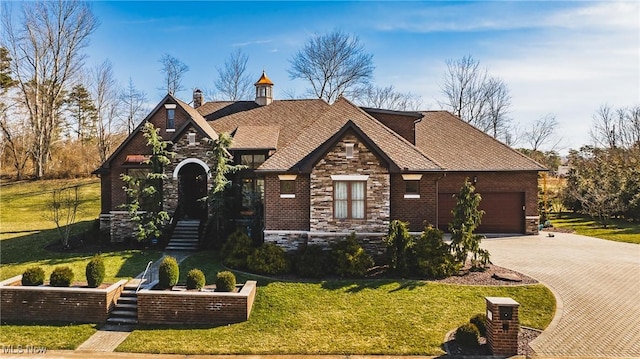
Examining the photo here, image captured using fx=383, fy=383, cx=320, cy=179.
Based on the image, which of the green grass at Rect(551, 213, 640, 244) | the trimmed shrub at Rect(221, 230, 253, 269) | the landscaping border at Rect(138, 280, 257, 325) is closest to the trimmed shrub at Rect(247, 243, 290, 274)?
the trimmed shrub at Rect(221, 230, 253, 269)

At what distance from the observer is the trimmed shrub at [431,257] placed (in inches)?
519

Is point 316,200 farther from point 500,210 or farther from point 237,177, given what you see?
point 500,210

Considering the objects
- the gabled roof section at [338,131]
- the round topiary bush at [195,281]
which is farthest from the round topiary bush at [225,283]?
the gabled roof section at [338,131]

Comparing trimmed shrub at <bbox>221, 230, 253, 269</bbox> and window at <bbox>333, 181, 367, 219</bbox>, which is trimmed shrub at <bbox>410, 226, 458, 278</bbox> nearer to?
window at <bbox>333, 181, 367, 219</bbox>

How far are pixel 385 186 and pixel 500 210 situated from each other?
9641 millimetres

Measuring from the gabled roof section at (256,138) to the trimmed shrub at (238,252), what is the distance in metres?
6.27

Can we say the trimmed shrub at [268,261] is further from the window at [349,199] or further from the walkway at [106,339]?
the walkway at [106,339]

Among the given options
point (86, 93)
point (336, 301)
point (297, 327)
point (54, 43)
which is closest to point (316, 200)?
point (336, 301)

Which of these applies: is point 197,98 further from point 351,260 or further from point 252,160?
point 351,260

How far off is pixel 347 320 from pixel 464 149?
1466 cm

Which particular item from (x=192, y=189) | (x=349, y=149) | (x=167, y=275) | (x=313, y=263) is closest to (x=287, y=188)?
(x=349, y=149)

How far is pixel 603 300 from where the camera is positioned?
Answer: 447 inches

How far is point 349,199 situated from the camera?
1505cm

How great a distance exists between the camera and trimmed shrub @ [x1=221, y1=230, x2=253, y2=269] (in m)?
14.5
